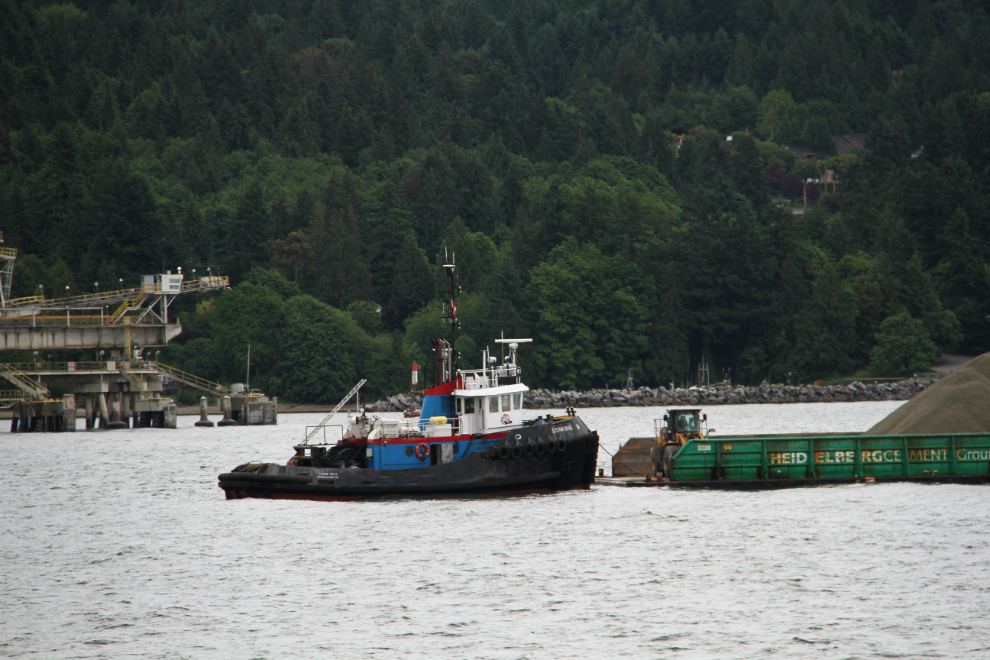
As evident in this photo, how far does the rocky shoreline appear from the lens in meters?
123

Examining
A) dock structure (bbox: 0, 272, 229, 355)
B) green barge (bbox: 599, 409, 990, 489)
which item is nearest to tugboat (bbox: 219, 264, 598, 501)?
green barge (bbox: 599, 409, 990, 489)

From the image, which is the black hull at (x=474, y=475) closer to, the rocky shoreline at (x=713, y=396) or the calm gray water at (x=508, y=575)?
the calm gray water at (x=508, y=575)

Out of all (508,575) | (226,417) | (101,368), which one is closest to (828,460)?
(508,575)

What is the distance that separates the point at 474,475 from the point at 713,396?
85237mm

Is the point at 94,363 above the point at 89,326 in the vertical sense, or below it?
below

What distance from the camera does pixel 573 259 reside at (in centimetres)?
14325

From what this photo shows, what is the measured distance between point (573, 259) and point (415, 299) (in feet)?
70.4

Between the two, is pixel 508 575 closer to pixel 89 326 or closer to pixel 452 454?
pixel 452 454

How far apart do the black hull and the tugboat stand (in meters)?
0.03

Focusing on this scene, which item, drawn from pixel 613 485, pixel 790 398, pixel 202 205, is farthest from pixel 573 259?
pixel 613 485

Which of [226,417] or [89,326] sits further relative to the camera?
[226,417]

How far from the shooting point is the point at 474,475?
41.8 metres

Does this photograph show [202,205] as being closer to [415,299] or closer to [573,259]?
[415,299]

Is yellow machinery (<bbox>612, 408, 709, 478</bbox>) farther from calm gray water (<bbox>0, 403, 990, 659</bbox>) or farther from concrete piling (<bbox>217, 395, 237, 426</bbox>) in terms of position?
concrete piling (<bbox>217, 395, 237, 426</bbox>)
